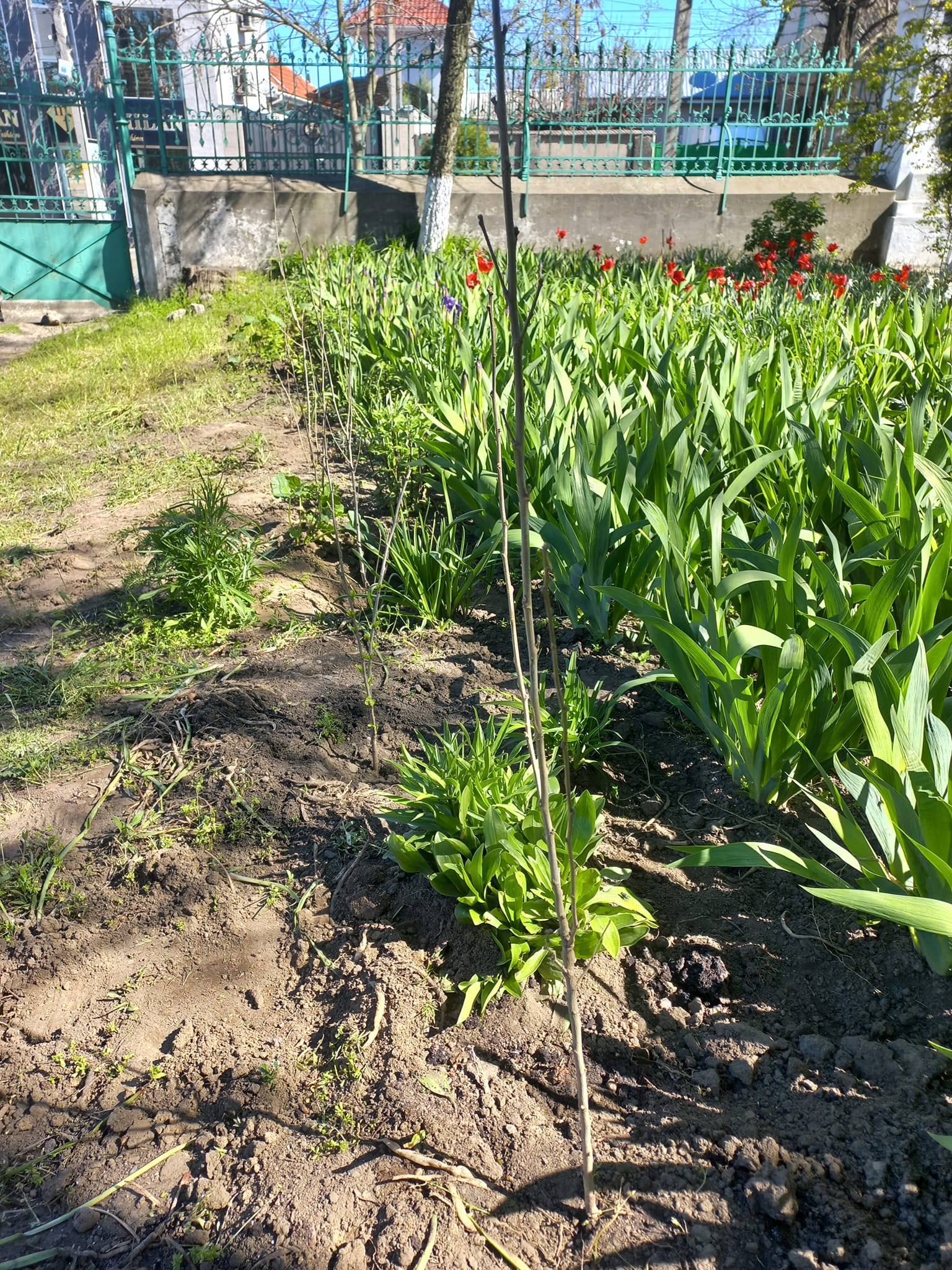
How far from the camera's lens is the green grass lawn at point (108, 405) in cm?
388

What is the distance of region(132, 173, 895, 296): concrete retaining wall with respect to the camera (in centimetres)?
910

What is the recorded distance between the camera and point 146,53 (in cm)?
1367

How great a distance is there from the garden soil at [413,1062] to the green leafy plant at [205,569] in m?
0.70

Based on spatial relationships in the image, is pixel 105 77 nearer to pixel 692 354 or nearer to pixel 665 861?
pixel 692 354

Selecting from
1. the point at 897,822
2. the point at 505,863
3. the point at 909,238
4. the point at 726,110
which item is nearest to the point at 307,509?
the point at 505,863

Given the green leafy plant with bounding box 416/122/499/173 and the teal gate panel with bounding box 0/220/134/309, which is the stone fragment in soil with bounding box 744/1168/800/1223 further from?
the teal gate panel with bounding box 0/220/134/309

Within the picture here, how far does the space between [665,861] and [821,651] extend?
0.52 meters

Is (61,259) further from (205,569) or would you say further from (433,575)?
(433,575)

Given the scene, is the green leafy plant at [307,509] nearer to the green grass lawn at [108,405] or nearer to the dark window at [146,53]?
the green grass lawn at [108,405]

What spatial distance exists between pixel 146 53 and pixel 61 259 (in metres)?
6.42

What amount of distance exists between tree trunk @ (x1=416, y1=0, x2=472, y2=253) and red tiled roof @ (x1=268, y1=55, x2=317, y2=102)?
197 centimetres

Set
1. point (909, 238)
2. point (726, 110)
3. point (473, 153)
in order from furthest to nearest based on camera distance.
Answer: point (473, 153)
point (909, 238)
point (726, 110)

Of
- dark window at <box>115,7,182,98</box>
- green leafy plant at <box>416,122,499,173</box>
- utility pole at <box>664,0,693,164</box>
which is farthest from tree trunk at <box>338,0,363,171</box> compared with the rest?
utility pole at <box>664,0,693,164</box>

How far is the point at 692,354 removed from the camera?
3.37m
